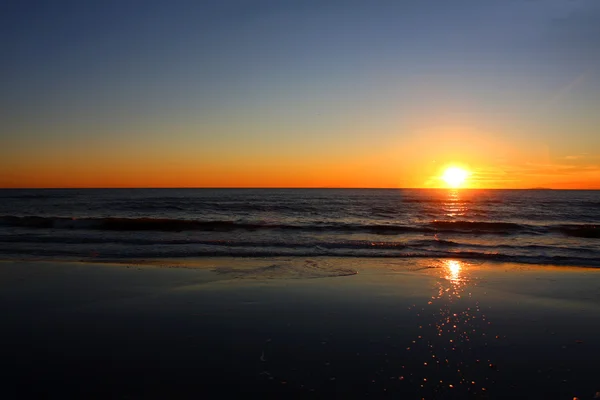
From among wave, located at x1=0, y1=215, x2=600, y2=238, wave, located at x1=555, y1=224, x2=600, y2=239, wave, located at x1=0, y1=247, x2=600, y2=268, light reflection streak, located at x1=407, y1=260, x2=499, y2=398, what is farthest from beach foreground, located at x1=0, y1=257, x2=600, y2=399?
wave, located at x1=555, y1=224, x2=600, y2=239

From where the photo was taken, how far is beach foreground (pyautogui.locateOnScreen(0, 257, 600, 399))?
485 cm

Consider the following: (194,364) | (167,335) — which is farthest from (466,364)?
(167,335)

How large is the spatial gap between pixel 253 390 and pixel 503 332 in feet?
14.1

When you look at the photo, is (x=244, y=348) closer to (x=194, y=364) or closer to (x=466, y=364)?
(x=194, y=364)

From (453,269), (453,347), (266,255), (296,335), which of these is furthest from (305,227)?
(453,347)

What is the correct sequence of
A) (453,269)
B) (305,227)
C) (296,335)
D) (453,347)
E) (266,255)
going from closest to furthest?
(453,347), (296,335), (453,269), (266,255), (305,227)

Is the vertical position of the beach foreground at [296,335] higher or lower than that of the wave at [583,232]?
higher

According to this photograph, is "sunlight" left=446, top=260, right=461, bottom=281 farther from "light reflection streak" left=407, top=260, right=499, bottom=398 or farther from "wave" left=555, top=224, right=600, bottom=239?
"wave" left=555, top=224, right=600, bottom=239

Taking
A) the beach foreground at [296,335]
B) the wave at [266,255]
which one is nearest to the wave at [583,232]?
the wave at [266,255]

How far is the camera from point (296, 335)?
650 cm

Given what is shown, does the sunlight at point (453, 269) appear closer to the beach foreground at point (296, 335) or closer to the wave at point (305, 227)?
the beach foreground at point (296, 335)

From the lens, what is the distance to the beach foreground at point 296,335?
4852 millimetres

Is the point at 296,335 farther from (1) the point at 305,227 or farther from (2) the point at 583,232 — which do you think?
(2) the point at 583,232

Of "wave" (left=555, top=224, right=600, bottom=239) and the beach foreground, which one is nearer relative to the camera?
the beach foreground
